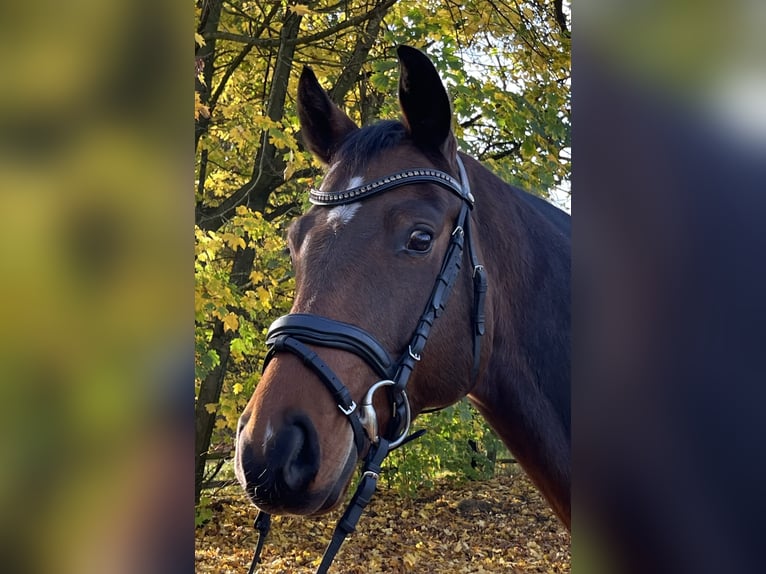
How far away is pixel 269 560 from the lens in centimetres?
840

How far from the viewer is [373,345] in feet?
6.53

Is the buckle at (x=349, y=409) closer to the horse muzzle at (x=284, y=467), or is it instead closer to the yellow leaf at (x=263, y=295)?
the horse muzzle at (x=284, y=467)

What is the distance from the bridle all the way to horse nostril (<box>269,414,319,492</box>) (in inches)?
5.4

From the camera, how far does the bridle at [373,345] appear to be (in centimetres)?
190

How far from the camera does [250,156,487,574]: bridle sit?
190 cm

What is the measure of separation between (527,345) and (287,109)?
5.58 meters

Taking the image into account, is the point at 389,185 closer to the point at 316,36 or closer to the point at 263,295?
the point at 263,295

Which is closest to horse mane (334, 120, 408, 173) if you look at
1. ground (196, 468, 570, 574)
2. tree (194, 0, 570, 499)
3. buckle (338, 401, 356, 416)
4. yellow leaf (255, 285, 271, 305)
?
buckle (338, 401, 356, 416)

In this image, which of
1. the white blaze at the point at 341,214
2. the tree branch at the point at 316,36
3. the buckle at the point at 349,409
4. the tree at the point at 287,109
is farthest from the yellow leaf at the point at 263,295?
the buckle at the point at 349,409
